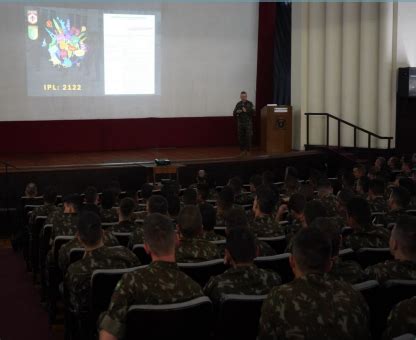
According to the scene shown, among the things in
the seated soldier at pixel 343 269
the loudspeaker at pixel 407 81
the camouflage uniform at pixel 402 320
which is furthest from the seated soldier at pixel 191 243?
the loudspeaker at pixel 407 81

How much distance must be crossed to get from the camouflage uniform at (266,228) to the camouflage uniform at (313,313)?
7.82 ft

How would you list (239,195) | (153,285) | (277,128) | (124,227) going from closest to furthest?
(153,285), (124,227), (239,195), (277,128)

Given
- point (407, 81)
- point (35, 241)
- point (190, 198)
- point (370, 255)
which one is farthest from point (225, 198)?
point (407, 81)

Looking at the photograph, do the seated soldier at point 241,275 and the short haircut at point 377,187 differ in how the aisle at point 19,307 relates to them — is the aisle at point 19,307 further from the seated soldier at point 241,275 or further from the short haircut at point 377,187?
the short haircut at point 377,187

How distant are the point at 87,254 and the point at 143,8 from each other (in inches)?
401

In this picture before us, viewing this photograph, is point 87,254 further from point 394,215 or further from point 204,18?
point 204,18

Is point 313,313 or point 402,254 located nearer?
point 313,313

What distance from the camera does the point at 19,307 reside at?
554cm

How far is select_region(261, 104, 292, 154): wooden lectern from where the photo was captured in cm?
1309

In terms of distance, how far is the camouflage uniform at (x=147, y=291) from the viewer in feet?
9.02

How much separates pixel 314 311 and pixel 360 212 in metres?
2.01

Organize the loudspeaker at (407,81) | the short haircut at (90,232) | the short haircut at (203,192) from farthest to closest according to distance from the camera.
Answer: the loudspeaker at (407,81) < the short haircut at (203,192) < the short haircut at (90,232)

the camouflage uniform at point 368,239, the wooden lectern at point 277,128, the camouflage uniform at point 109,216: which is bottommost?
the camouflage uniform at point 109,216

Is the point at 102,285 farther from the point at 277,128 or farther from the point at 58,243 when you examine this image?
the point at 277,128
